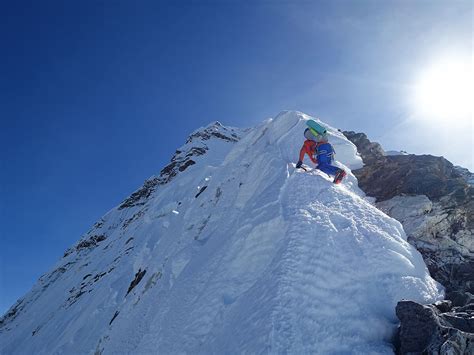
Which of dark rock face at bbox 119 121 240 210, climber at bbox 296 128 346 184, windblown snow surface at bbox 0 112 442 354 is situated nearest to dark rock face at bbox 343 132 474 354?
windblown snow surface at bbox 0 112 442 354

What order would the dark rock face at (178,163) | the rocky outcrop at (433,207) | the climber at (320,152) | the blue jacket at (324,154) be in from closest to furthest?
the rocky outcrop at (433,207), the climber at (320,152), the blue jacket at (324,154), the dark rock face at (178,163)

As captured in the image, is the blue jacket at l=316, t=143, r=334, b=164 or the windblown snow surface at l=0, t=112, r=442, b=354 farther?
the blue jacket at l=316, t=143, r=334, b=164

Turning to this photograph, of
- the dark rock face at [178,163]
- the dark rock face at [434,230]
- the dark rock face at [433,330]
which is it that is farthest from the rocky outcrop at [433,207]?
the dark rock face at [178,163]

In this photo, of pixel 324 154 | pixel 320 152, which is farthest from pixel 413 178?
pixel 320 152

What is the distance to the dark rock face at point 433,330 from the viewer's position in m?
4.88

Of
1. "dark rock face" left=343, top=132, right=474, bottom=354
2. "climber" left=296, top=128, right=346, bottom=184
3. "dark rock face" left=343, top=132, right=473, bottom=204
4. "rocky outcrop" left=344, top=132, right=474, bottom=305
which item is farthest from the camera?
"climber" left=296, top=128, right=346, bottom=184

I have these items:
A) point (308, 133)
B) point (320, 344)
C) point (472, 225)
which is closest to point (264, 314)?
point (320, 344)

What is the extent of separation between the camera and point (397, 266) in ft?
A: 23.9

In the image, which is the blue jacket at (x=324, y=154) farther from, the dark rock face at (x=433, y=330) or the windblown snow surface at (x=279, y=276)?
the dark rock face at (x=433, y=330)

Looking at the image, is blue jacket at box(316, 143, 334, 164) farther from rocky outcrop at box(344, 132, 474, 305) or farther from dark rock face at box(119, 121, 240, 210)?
dark rock face at box(119, 121, 240, 210)

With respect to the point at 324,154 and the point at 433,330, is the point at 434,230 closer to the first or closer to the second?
the point at 324,154

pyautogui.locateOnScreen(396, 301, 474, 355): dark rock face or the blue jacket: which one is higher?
the blue jacket

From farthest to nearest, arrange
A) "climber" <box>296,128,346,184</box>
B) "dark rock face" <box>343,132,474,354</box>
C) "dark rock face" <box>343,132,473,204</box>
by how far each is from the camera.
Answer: "climber" <box>296,128,346,184</box>
"dark rock face" <box>343,132,473,204</box>
"dark rock face" <box>343,132,474,354</box>

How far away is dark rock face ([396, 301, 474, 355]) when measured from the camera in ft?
16.0
